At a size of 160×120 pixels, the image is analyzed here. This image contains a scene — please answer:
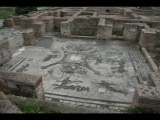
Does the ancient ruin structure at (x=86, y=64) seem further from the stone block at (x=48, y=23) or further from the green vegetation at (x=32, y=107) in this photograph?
the green vegetation at (x=32, y=107)

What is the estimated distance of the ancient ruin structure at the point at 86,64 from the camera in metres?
4.71

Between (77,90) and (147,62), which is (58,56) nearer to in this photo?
(77,90)

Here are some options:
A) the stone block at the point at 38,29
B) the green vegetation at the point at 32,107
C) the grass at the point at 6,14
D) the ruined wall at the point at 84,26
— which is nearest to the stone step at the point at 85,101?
the green vegetation at the point at 32,107

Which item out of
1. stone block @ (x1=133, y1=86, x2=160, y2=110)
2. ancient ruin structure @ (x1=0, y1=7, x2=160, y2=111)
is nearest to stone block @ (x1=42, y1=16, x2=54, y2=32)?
ancient ruin structure @ (x1=0, y1=7, x2=160, y2=111)

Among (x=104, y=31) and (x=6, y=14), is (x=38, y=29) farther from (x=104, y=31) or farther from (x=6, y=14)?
(x=6, y=14)

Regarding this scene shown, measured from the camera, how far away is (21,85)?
14.7ft

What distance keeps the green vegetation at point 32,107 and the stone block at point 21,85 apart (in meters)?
0.82

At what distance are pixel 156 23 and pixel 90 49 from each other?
16.1ft

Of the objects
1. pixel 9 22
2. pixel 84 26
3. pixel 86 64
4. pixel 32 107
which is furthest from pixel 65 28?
pixel 32 107

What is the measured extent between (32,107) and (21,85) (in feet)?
3.92
